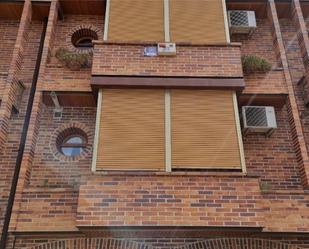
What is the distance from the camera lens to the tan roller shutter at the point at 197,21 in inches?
312

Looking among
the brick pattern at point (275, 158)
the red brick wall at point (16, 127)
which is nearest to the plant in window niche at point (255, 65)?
the brick pattern at point (275, 158)

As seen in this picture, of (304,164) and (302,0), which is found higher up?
(302,0)

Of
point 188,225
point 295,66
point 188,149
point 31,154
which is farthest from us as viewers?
point 295,66

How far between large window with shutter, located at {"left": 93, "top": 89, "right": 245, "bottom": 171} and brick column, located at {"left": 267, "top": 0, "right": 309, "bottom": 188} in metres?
1.31

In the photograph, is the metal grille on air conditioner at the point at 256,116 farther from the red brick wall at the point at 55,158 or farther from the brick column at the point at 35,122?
the brick column at the point at 35,122

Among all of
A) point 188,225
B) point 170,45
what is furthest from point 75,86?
point 188,225

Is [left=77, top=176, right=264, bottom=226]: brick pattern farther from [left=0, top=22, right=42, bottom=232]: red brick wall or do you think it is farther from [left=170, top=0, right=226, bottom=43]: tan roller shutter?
[left=170, top=0, right=226, bottom=43]: tan roller shutter

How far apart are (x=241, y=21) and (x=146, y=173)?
488 cm

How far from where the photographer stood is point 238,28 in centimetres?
883

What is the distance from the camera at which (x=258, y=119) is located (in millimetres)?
7539

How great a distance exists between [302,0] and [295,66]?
1848 millimetres

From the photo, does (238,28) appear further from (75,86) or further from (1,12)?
(1,12)

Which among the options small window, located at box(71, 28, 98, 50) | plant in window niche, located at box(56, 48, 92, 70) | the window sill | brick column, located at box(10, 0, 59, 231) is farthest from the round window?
small window, located at box(71, 28, 98, 50)

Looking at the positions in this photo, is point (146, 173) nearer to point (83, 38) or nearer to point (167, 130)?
point (167, 130)
